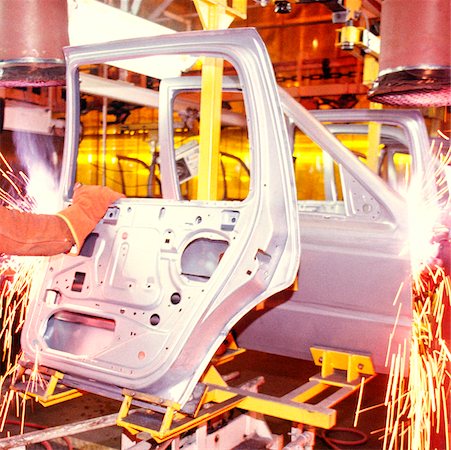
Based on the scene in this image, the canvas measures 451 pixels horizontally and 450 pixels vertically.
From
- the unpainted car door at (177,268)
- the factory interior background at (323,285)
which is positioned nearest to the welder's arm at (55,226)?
the unpainted car door at (177,268)

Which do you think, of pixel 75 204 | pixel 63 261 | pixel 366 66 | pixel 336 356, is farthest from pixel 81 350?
pixel 366 66

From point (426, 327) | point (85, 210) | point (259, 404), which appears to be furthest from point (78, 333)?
point (426, 327)

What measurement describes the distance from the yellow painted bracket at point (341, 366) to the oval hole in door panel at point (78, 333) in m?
1.42

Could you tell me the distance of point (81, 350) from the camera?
10.7 feet

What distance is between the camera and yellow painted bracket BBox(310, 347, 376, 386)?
3.84m

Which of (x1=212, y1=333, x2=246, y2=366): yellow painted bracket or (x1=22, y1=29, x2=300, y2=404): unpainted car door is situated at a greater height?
(x1=22, y1=29, x2=300, y2=404): unpainted car door

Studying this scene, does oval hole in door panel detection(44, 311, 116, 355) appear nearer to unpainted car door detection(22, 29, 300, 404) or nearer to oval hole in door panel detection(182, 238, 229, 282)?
unpainted car door detection(22, 29, 300, 404)

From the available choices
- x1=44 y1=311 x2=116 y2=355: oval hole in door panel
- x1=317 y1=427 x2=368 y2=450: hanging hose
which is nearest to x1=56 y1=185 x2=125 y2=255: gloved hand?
x1=44 y1=311 x2=116 y2=355: oval hole in door panel

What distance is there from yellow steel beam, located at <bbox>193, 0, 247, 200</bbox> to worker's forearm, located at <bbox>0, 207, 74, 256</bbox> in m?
1.38

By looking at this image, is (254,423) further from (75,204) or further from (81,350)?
(75,204)

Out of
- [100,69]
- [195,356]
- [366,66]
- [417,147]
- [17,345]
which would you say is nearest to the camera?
[195,356]

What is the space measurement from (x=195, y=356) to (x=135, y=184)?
1226 cm

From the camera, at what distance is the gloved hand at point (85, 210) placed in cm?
308

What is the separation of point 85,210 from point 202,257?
2.11 ft
